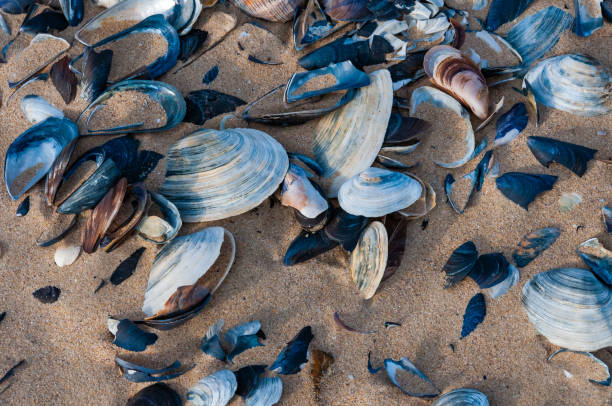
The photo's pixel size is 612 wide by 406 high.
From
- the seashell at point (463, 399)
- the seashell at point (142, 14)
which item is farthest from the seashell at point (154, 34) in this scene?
the seashell at point (463, 399)

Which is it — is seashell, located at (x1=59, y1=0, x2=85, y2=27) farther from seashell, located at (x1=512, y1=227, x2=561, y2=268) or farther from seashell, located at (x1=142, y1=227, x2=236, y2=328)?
seashell, located at (x1=512, y1=227, x2=561, y2=268)

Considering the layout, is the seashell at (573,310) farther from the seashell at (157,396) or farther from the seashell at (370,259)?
the seashell at (157,396)

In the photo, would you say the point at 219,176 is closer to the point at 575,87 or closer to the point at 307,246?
the point at 307,246

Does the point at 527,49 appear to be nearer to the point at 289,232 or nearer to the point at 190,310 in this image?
the point at 289,232

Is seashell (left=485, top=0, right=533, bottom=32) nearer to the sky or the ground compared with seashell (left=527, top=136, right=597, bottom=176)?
nearer to the sky

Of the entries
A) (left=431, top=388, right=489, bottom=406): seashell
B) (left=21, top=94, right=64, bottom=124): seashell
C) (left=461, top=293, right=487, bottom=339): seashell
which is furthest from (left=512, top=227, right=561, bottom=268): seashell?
(left=21, top=94, right=64, bottom=124): seashell

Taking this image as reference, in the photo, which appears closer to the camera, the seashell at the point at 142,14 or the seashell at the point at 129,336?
the seashell at the point at 129,336

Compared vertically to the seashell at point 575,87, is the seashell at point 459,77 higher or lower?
higher
